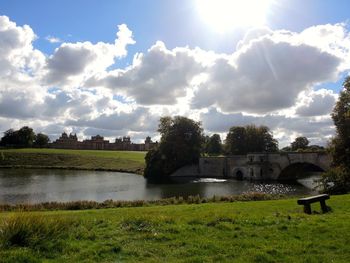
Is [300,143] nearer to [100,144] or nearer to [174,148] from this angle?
[174,148]

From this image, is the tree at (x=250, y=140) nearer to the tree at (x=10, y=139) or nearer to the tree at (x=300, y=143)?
the tree at (x=300, y=143)

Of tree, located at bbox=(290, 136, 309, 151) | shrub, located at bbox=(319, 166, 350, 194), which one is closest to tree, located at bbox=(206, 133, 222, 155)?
tree, located at bbox=(290, 136, 309, 151)

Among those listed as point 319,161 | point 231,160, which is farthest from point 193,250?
point 231,160

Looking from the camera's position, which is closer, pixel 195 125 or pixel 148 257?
pixel 148 257

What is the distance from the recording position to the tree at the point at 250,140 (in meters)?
81.5

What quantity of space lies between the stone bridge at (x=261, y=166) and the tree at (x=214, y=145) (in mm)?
41125

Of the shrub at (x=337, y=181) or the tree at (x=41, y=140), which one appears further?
the tree at (x=41, y=140)

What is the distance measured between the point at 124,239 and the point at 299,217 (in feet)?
17.2

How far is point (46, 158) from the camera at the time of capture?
94.2 meters

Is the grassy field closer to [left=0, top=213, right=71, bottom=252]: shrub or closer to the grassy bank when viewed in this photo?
[left=0, top=213, right=71, bottom=252]: shrub

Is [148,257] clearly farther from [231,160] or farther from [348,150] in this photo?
[231,160]

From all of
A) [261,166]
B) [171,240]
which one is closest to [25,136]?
[261,166]

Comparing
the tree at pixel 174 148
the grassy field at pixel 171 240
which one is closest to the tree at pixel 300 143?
the tree at pixel 174 148

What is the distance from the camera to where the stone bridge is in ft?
191
